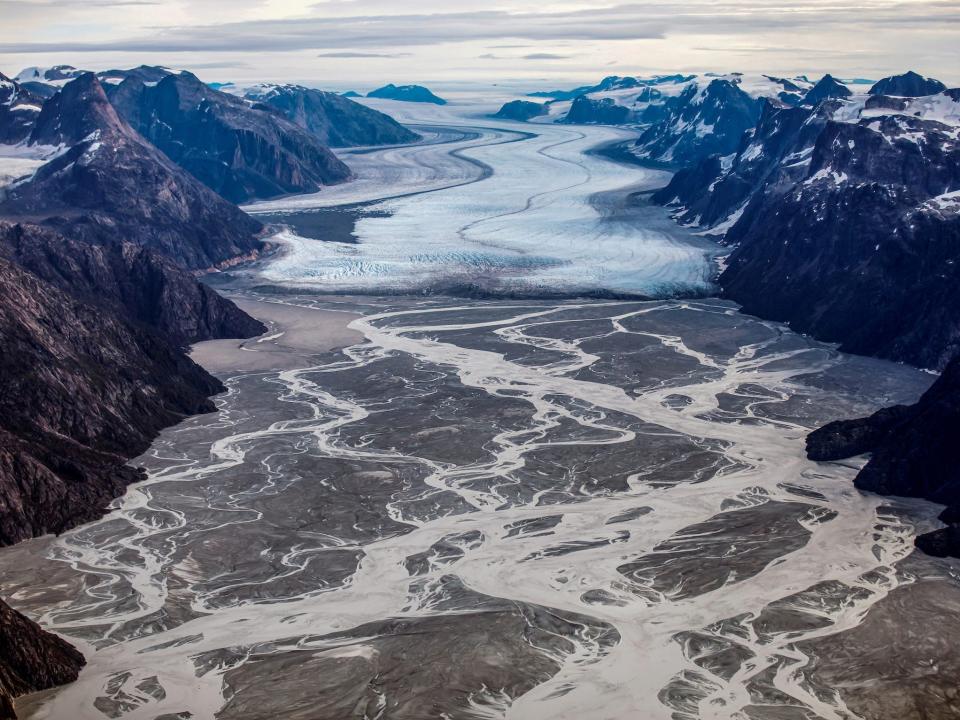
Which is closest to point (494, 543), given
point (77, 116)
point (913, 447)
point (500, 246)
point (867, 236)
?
point (913, 447)

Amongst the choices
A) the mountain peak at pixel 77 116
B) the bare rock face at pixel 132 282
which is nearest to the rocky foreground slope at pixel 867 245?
the bare rock face at pixel 132 282

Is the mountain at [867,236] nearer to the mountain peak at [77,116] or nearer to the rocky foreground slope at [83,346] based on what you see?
the rocky foreground slope at [83,346]

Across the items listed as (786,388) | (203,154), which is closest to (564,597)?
(786,388)

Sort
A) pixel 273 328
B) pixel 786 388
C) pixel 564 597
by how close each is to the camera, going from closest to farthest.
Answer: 1. pixel 564 597
2. pixel 786 388
3. pixel 273 328

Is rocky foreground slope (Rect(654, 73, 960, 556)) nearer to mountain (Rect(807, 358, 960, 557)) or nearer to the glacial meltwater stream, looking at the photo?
mountain (Rect(807, 358, 960, 557))

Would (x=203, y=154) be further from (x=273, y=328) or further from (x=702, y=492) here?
(x=702, y=492)

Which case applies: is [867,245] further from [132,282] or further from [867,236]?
[132,282]

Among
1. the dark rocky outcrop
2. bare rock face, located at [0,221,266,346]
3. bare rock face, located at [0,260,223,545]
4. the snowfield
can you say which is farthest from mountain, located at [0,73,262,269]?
the dark rocky outcrop
